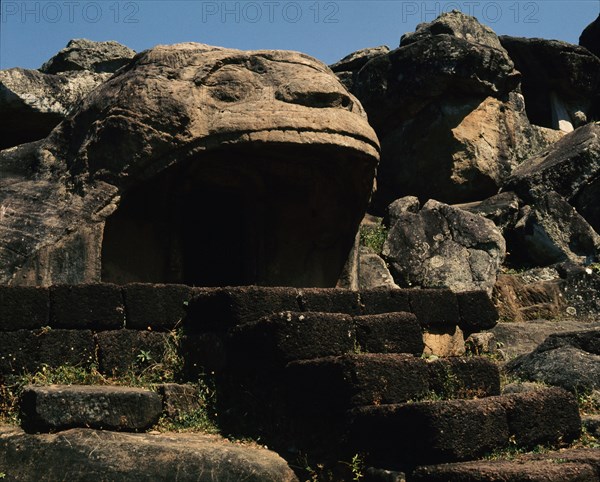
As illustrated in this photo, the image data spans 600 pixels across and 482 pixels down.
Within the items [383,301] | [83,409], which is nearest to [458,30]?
[383,301]

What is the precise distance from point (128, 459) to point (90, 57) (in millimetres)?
10113

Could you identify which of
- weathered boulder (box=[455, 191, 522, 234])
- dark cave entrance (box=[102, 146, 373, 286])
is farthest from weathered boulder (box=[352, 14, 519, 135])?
dark cave entrance (box=[102, 146, 373, 286])

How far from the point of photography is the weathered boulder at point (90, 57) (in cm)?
1557

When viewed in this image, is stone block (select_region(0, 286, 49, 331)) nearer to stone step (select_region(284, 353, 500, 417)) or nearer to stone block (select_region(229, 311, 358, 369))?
stone block (select_region(229, 311, 358, 369))

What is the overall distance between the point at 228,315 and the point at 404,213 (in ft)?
23.3

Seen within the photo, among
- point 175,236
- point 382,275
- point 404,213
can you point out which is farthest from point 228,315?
point 404,213

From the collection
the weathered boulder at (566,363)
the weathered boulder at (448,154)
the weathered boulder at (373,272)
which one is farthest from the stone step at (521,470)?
the weathered boulder at (448,154)

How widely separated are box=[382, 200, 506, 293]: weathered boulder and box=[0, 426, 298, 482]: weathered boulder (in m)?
7.09

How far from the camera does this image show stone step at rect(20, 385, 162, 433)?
6805 millimetres

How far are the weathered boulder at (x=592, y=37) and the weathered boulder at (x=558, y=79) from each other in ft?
9.31

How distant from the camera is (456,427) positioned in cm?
618

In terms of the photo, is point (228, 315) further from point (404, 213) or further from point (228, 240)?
point (404, 213)

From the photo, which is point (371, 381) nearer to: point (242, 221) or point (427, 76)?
point (242, 221)

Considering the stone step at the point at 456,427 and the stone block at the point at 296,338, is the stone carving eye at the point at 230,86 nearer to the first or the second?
the stone block at the point at 296,338
